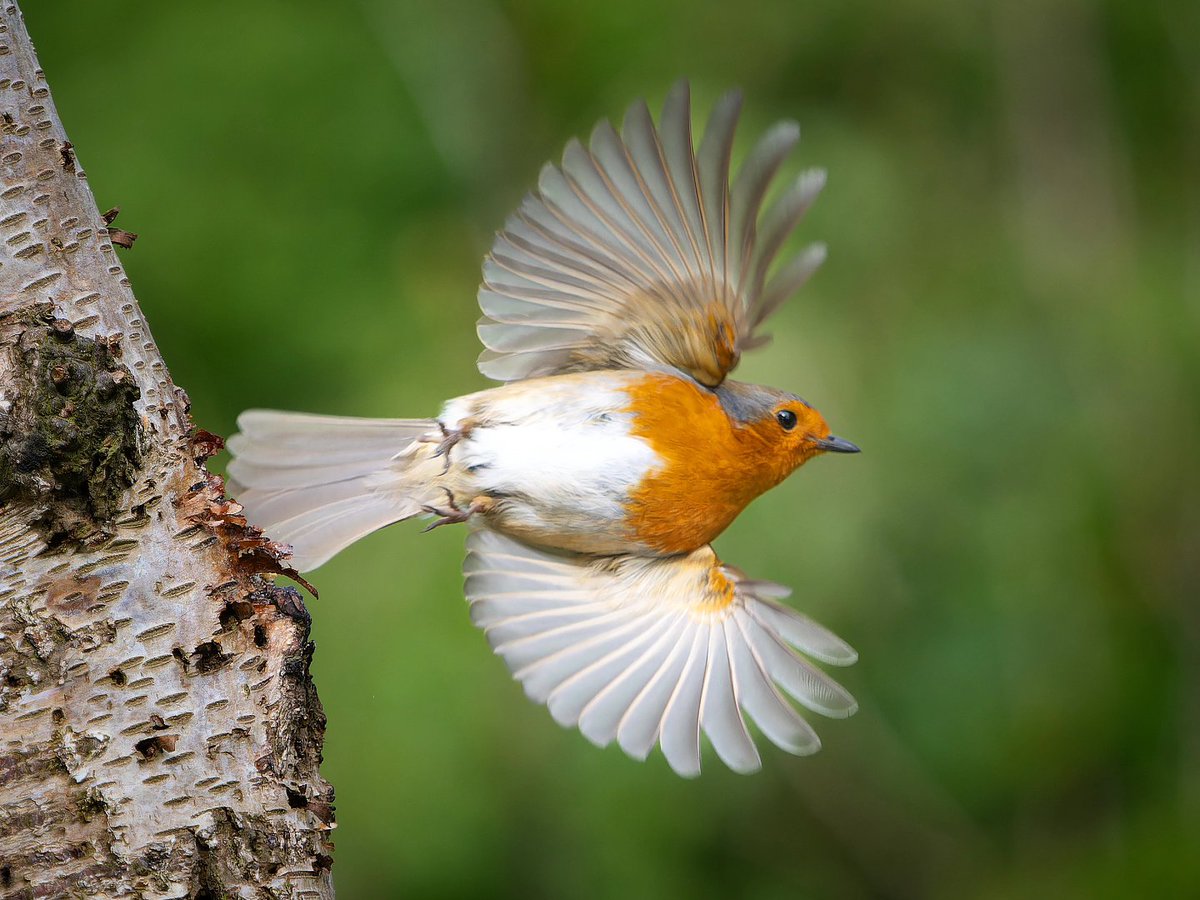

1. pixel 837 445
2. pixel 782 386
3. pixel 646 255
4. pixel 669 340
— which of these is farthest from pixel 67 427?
pixel 782 386

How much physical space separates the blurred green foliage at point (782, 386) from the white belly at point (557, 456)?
0.53m

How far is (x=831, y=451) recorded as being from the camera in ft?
9.89

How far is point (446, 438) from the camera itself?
9.07 feet

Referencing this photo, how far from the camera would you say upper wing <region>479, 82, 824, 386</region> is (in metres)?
2.38

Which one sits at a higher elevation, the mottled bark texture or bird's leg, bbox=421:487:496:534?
bird's leg, bbox=421:487:496:534

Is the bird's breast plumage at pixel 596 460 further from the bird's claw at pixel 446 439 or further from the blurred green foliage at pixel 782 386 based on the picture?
the blurred green foliage at pixel 782 386

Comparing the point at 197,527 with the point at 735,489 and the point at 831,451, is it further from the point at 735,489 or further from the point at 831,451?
the point at 831,451

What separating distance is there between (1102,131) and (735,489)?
7.57 feet

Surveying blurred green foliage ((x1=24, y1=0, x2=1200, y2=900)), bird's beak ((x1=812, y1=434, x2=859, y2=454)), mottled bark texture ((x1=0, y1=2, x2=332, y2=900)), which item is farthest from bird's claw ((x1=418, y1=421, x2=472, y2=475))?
mottled bark texture ((x1=0, y1=2, x2=332, y2=900))

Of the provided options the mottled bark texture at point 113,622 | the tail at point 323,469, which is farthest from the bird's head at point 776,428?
the mottled bark texture at point 113,622

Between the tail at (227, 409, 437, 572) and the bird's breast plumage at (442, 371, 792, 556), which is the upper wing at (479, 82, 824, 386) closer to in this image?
the bird's breast plumage at (442, 371, 792, 556)

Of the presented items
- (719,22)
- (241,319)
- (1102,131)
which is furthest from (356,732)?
(1102,131)

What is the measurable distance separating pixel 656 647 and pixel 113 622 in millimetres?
1582

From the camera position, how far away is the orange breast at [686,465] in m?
2.71
